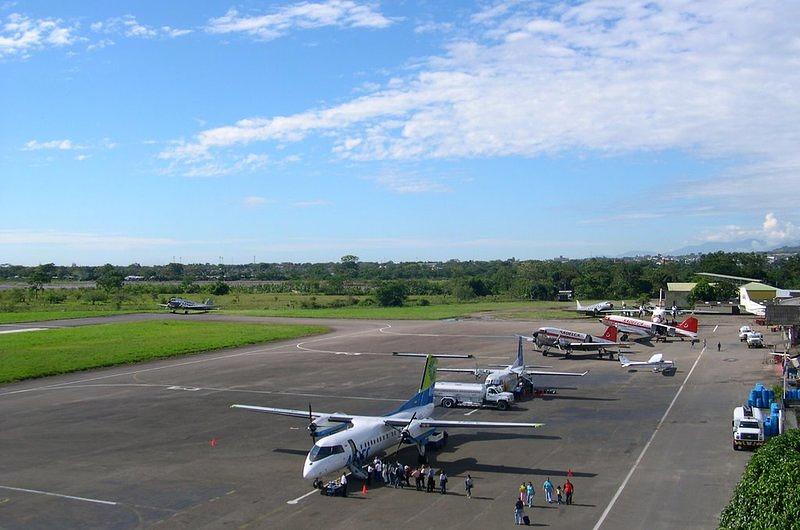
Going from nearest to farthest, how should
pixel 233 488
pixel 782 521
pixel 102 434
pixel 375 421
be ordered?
1. pixel 782 521
2. pixel 233 488
3. pixel 375 421
4. pixel 102 434

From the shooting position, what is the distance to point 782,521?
61.4 feet

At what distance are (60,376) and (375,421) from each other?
41549 millimetres

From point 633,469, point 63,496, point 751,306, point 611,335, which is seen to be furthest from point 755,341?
point 63,496

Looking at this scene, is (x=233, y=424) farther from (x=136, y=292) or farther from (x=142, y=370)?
(x=136, y=292)

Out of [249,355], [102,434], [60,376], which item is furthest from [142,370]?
[102,434]

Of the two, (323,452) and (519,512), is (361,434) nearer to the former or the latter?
(323,452)

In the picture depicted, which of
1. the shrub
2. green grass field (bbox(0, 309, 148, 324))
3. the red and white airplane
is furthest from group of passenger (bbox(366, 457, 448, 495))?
green grass field (bbox(0, 309, 148, 324))

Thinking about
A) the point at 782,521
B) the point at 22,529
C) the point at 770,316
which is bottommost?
the point at 22,529

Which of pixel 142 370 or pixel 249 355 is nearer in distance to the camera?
pixel 142 370

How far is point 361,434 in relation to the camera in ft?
99.5

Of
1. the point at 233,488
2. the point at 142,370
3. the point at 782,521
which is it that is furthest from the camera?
the point at 142,370

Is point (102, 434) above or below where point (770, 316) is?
below

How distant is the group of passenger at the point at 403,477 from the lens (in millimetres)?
28094

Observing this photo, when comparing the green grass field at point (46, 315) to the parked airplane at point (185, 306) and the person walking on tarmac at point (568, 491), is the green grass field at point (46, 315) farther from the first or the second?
the person walking on tarmac at point (568, 491)
